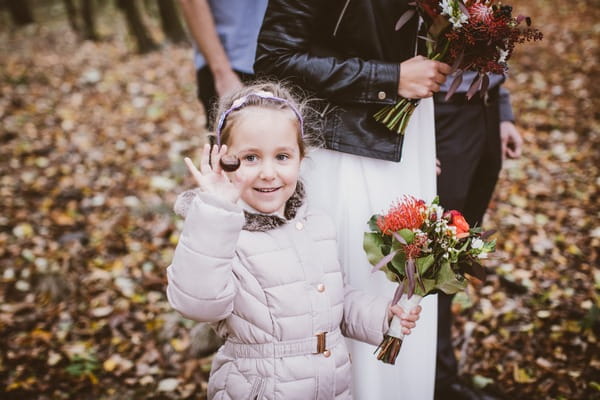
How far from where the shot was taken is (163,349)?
3.41m

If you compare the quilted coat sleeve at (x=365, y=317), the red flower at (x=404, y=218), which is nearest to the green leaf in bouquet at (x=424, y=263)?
the red flower at (x=404, y=218)

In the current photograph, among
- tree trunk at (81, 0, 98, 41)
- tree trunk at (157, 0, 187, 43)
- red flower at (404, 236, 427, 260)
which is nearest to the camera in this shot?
red flower at (404, 236, 427, 260)

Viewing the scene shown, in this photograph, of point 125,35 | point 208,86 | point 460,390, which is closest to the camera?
point 460,390

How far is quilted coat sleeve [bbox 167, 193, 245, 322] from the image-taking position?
151 centimetres

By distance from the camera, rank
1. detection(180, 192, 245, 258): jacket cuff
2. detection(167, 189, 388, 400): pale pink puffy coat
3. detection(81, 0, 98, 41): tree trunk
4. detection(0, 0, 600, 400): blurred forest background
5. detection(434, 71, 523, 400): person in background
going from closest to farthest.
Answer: detection(180, 192, 245, 258): jacket cuff → detection(167, 189, 388, 400): pale pink puffy coat → detection(434, 71, 523, 400): person in background → detection(0, 0, 600, 400): blurred forest background → detection(81, 0, 98, 41): tree trunk

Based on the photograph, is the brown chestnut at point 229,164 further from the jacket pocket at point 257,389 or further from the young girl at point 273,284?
the jacket pocket at point 257,389

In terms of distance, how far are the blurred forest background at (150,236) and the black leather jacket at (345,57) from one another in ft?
6.57

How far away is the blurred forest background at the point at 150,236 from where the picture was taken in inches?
125

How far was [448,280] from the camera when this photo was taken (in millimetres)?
1649

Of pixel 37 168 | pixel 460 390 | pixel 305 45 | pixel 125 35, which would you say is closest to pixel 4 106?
pixel 37 168

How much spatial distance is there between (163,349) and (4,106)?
560 cm

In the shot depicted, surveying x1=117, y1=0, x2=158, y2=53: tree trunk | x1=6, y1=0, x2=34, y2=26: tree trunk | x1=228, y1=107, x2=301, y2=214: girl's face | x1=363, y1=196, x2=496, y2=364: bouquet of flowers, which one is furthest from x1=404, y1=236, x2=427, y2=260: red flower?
x1=6, y1=0, x2=34, y2=26: tree trunk

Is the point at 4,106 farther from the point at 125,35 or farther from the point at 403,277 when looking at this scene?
the point at 403,277

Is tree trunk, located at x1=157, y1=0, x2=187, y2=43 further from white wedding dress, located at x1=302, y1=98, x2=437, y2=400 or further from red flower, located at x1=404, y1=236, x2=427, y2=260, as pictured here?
red flower, located at x1=404, y1=236, x2=427, y2=260
